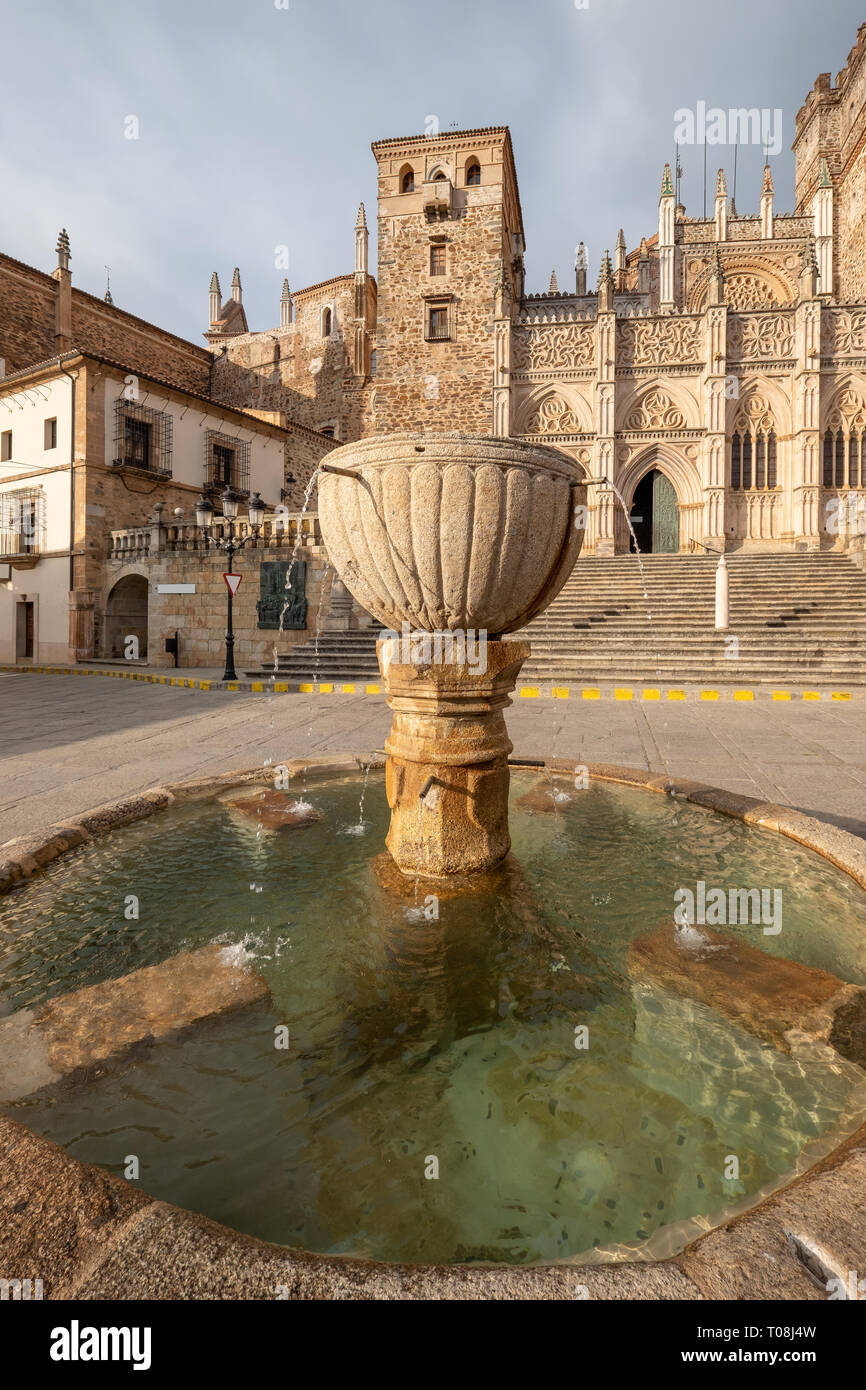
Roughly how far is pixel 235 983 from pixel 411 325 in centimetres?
3118

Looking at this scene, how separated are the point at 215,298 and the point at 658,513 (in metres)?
38.1

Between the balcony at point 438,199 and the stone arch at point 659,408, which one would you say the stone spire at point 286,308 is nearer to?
the balcony at point 438,199

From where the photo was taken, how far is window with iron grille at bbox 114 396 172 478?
66.6 ft

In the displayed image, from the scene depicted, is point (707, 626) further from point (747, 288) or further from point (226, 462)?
point (747, 288)

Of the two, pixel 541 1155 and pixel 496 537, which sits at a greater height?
pixel 496 537

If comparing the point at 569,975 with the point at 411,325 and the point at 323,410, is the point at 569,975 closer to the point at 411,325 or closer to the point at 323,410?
the point at 411,325

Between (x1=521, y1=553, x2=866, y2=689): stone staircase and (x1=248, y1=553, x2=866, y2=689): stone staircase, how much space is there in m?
0.02

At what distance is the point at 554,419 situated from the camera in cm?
2536

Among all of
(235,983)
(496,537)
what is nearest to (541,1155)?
(235,983)

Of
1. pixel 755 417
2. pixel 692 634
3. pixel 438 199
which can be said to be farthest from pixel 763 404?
pixel 438 199

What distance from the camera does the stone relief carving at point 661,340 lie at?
24.3 m

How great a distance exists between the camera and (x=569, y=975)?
218cm

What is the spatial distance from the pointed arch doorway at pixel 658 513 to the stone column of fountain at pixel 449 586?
2348cm
